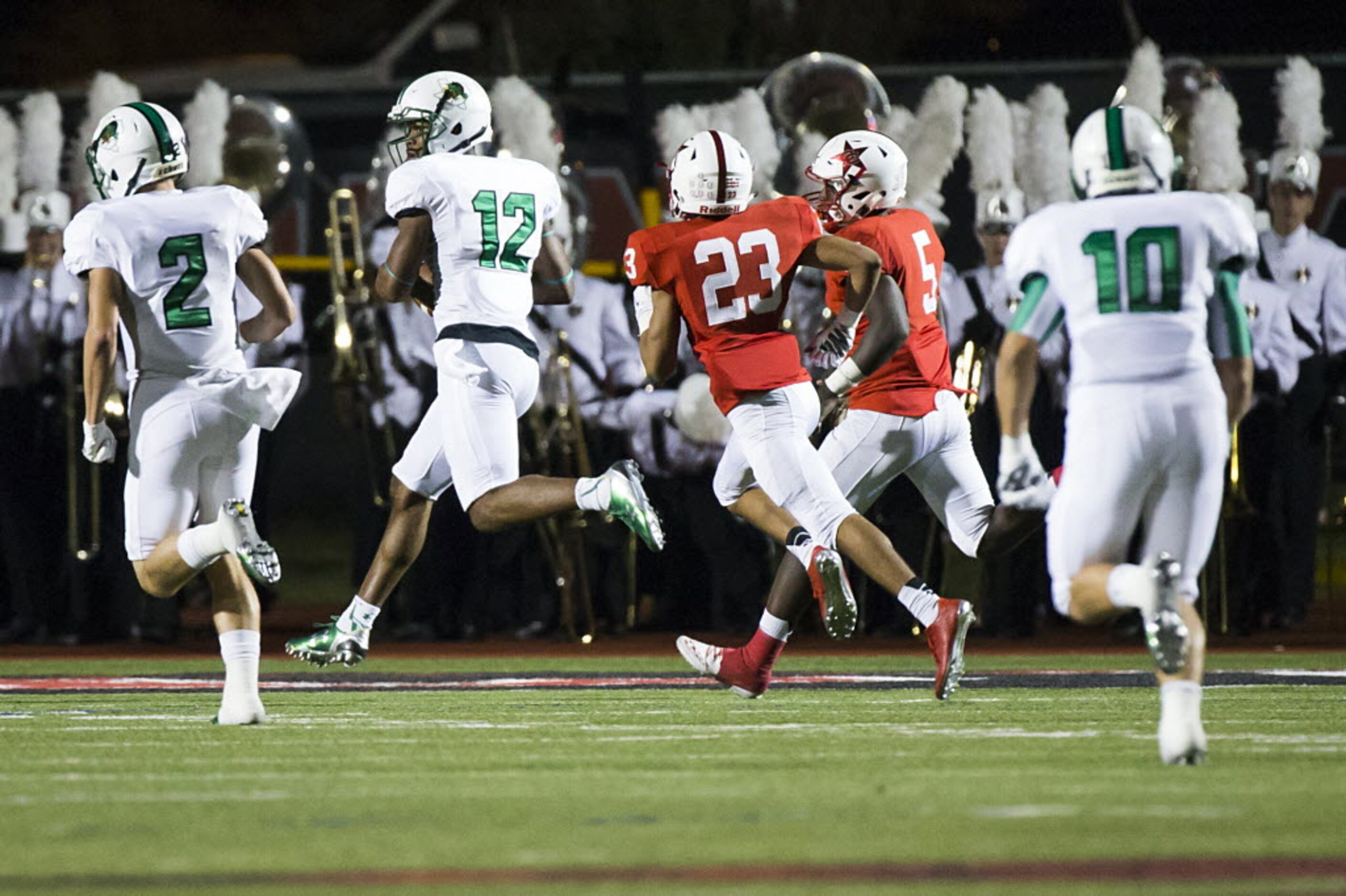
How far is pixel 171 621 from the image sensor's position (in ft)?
41.4

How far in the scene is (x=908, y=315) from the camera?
875 centimetres

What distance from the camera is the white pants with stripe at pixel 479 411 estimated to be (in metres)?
8.46

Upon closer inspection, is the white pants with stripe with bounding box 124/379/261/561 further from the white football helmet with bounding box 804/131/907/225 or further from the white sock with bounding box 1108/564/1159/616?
the white sock with bounding box 1108/564/1159/616

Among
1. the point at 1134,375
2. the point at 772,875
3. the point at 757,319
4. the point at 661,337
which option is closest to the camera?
the point at 772,875

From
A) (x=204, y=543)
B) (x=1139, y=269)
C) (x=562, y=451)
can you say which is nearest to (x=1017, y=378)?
(x=1139, y=269)

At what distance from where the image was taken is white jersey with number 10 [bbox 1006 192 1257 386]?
6219mm

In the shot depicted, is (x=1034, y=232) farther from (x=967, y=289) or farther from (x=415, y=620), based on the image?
(x=415, y=620)

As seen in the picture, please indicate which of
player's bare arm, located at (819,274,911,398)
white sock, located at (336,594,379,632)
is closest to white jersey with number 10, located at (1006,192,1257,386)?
player's bare arm, located at (819,274,911,398)

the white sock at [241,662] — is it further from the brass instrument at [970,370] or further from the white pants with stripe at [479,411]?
the brass instrument at [970,370]

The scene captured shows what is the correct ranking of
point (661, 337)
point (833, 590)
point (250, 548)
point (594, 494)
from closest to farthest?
point (250, 548) < point (833, 590) < point (594, 494) < point (661, 337)

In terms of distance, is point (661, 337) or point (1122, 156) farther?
point (661, 337)

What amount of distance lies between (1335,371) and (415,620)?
4.54 m

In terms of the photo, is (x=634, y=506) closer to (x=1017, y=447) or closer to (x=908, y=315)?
(x=908, y=315)

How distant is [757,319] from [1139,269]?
8.07 feet
